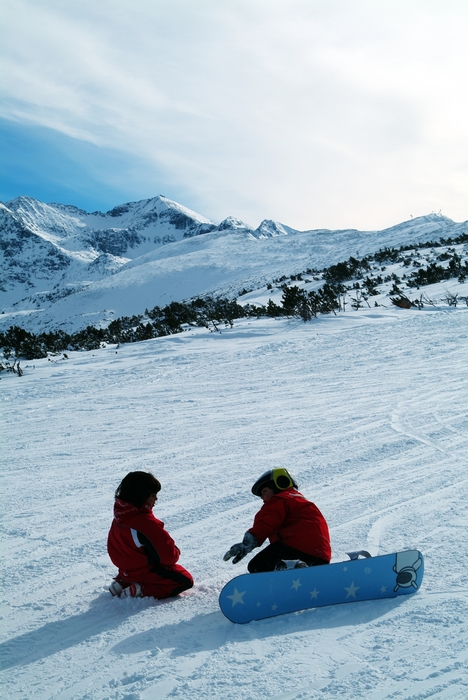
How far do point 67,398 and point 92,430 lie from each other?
90.5 inches

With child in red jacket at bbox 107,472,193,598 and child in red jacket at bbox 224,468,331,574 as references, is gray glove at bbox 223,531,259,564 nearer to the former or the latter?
child in red jacket at bbox 224,468,331,574

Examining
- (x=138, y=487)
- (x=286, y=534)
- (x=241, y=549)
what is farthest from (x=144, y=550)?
(x=286, y=534)

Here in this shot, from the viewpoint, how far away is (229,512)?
4.16m

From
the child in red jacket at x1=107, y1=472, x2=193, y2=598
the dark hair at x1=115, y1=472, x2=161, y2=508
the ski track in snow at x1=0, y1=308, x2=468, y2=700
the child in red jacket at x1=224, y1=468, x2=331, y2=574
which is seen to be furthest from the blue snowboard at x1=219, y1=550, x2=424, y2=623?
the dark hair at x1=115, y1=472, x2=161, y2=508

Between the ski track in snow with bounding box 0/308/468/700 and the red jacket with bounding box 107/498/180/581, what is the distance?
8.5 inches

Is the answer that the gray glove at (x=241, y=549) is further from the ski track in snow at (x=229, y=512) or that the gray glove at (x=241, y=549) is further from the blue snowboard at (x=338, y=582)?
the ski track in snow at (x=229, y=512)

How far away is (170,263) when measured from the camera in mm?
53656

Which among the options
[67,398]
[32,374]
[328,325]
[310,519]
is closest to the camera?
[310,519]

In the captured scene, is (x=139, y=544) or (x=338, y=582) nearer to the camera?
(x=338, y=582)

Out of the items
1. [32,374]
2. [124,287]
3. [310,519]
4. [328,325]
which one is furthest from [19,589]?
[124,287]

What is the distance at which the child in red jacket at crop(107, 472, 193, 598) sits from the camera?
120 inches

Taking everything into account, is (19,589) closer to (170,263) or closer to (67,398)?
(67,398)

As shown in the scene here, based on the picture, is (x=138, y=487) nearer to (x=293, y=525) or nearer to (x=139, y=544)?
(x=139, y=544)

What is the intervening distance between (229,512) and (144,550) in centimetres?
123
